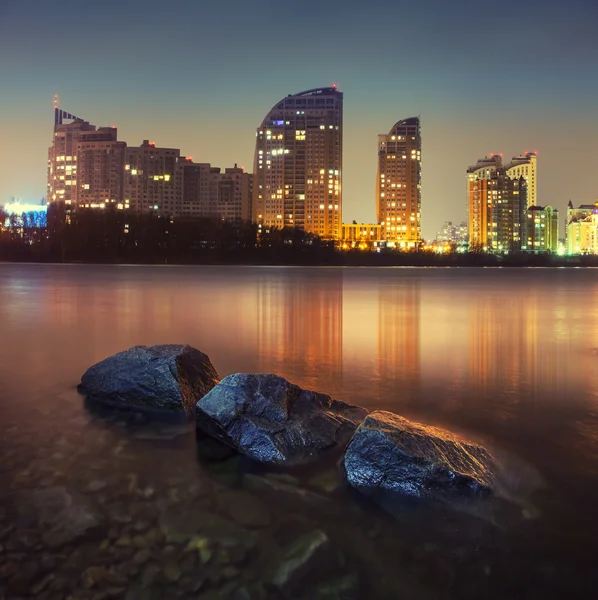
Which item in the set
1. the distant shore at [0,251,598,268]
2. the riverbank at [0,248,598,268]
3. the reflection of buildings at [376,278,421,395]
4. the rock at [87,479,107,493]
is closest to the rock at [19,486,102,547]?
the rock at [87,479,107,493]

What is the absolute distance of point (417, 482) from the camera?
16.7 feet

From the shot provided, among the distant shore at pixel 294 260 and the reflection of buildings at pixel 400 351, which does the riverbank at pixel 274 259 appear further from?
the reflection of buildings at pixel 400 351

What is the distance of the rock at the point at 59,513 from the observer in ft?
13.9

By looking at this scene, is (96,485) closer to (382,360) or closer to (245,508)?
(245,508)

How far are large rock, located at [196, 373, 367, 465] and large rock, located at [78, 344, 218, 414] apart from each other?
3.52 ft

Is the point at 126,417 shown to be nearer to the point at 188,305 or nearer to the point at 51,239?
the point at 188,305

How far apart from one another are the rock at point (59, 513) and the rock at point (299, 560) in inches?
60.4

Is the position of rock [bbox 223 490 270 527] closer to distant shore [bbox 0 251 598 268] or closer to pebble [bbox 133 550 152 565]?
pebble [bbox 133 550 152 565]

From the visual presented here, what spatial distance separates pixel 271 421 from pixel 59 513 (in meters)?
2.38

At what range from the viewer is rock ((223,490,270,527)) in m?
4.53

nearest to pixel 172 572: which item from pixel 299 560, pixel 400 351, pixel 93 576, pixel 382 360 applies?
pixel 93 576

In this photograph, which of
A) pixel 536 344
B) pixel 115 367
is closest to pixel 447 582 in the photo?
pixel 115 367

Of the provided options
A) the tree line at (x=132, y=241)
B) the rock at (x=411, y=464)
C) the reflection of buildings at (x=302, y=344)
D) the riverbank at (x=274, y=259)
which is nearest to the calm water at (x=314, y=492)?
the reflection of buildings at (x=302, y=344)

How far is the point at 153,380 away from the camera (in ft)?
25.3
